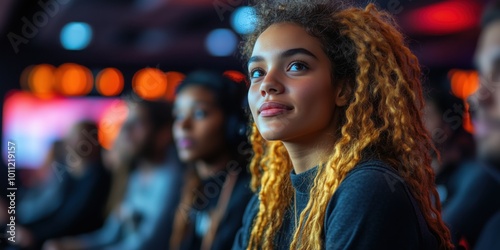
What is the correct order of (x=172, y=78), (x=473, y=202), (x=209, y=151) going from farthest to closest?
(x=172, y=78), (x=209, y=151), (x=473, y=202)

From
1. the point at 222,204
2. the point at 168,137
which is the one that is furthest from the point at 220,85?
the point at 168,137

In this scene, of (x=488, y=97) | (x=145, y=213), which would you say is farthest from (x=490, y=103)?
(x=145, y=213)

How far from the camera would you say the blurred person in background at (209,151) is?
2414 mm

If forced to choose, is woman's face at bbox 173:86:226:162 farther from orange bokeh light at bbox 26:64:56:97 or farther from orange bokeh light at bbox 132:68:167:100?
orange bokeh light at bbox 26:64:56:97

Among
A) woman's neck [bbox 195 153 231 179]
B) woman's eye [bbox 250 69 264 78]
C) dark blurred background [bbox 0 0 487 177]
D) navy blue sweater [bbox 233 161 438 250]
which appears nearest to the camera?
navy blue sweater [bbox 233 161 438 250]

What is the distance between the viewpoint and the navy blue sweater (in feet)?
3.48

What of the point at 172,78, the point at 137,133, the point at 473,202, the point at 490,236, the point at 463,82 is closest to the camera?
the point at 490,236

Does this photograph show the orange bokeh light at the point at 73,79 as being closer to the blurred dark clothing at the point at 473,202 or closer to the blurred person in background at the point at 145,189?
the blurred person in background at the point at 145,189

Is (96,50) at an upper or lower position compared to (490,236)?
upper

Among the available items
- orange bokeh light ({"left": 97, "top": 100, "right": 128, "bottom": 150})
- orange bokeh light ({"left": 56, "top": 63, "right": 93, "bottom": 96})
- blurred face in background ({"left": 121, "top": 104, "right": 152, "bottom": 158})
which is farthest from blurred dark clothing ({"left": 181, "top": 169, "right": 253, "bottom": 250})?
orange bokeh light ({"left": 56, "top": 63, "right": 93, "bottom": 96})

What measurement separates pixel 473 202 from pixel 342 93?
121cm

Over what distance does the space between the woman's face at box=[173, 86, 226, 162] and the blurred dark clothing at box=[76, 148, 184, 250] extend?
0.37m

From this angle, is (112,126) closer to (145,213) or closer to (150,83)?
(150,83)

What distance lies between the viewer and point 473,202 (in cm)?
230
